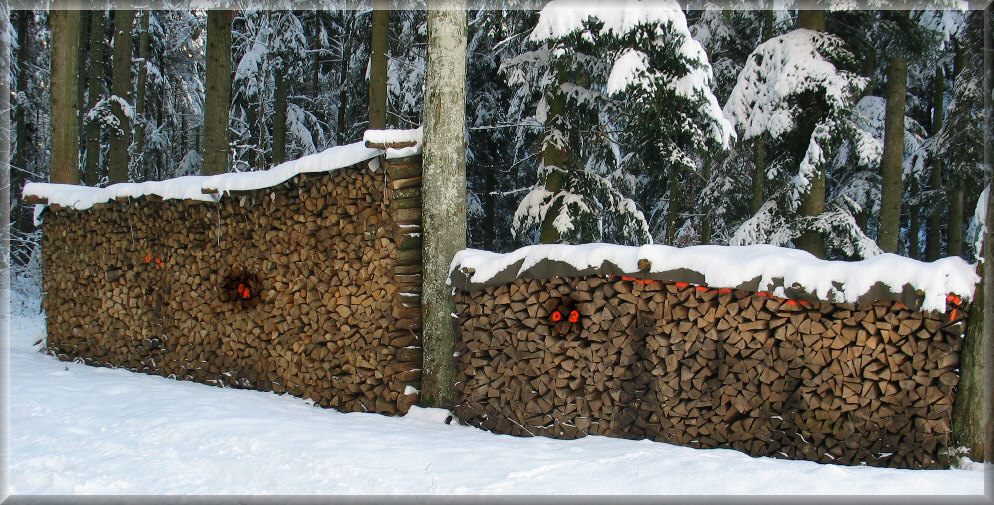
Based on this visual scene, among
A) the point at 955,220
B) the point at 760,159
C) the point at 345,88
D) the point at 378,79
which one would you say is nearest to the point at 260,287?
the point at 378,79

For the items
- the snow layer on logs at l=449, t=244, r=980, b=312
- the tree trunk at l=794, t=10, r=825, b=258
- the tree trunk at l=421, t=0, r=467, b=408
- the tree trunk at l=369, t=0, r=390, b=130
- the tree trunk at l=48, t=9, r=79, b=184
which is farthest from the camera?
the tree trunk at l=369, t=0, r=390, b=130

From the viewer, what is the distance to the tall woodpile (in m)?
6.07

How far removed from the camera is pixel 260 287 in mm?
7156

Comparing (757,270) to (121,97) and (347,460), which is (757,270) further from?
(121,97)

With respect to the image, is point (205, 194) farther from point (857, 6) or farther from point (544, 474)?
point (857, 6)

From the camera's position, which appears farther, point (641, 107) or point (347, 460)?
point (641, 107)

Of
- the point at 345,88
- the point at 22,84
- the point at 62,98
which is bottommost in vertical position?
the point at 62,98

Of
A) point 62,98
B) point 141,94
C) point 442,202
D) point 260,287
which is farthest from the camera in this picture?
point 141,94

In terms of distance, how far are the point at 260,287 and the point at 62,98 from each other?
6294mm

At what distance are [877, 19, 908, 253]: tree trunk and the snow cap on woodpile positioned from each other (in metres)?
8.19

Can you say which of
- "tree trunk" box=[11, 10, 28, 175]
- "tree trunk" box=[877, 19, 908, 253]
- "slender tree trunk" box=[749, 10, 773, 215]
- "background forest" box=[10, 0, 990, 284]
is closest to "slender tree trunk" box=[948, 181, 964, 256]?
"background forest" box=[10, 0, 990, 284]

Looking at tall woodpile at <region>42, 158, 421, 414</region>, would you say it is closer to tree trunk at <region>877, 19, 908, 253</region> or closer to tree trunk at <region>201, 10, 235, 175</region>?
tree trunk at <region>201, 10, 235, 175</region>

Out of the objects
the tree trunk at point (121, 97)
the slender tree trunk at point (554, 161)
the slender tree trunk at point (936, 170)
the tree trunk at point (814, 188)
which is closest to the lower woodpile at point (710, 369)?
the slender tree trunk at point (554, 161)

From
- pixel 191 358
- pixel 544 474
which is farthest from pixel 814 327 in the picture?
pixel 191 358
